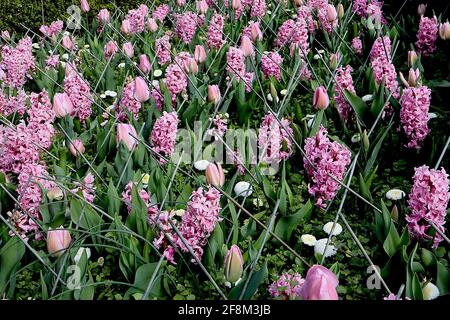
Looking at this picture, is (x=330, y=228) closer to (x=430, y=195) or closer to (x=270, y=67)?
(x=430, y=195)

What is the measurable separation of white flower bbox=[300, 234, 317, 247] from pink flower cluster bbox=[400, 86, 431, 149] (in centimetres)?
67

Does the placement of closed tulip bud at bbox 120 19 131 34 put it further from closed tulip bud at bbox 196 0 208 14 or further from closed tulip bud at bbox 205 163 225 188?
closed tulip bud at bbox 205 163 225 188

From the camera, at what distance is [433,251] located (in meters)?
1.69

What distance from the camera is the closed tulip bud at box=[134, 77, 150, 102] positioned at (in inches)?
95.1

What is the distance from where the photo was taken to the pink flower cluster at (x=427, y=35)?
294 centimetres

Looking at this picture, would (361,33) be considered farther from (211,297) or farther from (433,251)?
(211,297)

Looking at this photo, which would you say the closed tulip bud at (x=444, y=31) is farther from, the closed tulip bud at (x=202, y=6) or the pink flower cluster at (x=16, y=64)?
the pink flower cluster at (x=16, y=64)

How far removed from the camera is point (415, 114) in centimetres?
211

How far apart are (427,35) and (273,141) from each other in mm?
1444

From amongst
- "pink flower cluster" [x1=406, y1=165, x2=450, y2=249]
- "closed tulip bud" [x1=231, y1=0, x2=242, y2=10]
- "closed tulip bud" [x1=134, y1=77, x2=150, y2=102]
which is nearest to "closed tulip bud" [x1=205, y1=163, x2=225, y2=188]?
"pink flower cluster" [x1=406, y1=165, x2=450, y2=249]

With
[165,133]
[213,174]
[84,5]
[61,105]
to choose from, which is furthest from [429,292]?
[84,5]

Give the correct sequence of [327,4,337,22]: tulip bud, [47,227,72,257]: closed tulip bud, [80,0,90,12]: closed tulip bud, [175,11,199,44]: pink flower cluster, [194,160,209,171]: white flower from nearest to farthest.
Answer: [47,227,72,257]: closed tulip bud, [194,160,209,171]: white flower, [327,4,337,22]: tulip bud, [175,11,199,44]: pink flower cluster, [80,0,90,12]: closed tulip bud

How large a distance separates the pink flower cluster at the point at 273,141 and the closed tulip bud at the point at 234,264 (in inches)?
25.2

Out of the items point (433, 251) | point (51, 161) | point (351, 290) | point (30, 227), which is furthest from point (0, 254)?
point (433, 251)
